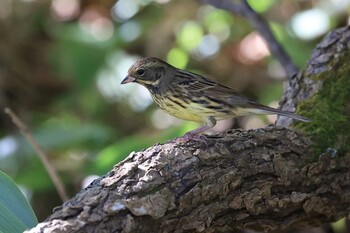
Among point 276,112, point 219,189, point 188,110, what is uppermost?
point 188,110

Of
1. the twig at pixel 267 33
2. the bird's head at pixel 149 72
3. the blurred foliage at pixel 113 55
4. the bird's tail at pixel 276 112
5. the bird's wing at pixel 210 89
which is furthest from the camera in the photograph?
the blurred foliage at pixel 113 55

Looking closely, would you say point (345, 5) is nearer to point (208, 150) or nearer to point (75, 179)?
point (75, 179)

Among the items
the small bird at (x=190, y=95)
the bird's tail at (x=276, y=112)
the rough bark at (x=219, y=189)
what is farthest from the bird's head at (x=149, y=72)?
the rough bark at (x=219, y=189)

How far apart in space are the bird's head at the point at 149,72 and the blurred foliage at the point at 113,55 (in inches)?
38.4

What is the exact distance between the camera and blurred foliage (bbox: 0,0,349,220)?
15.4ft

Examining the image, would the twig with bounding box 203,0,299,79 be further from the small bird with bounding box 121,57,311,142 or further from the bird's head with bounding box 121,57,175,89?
the bird's head with bounding box 121,57,175,89

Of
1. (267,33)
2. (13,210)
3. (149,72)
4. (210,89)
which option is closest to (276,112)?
(210,89)

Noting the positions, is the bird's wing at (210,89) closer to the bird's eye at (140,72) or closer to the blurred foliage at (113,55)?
the bird's eye at (140,72)

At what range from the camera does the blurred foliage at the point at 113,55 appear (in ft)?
15.4

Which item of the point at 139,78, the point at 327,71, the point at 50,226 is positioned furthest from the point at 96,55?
the point at 50,226

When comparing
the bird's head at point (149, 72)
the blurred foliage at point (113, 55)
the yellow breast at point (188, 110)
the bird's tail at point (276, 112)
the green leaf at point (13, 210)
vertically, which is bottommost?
the green leaf at point (13, 210)

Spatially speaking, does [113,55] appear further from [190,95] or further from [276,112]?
[276,112]

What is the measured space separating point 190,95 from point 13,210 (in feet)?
4.02

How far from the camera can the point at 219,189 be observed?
220cm
